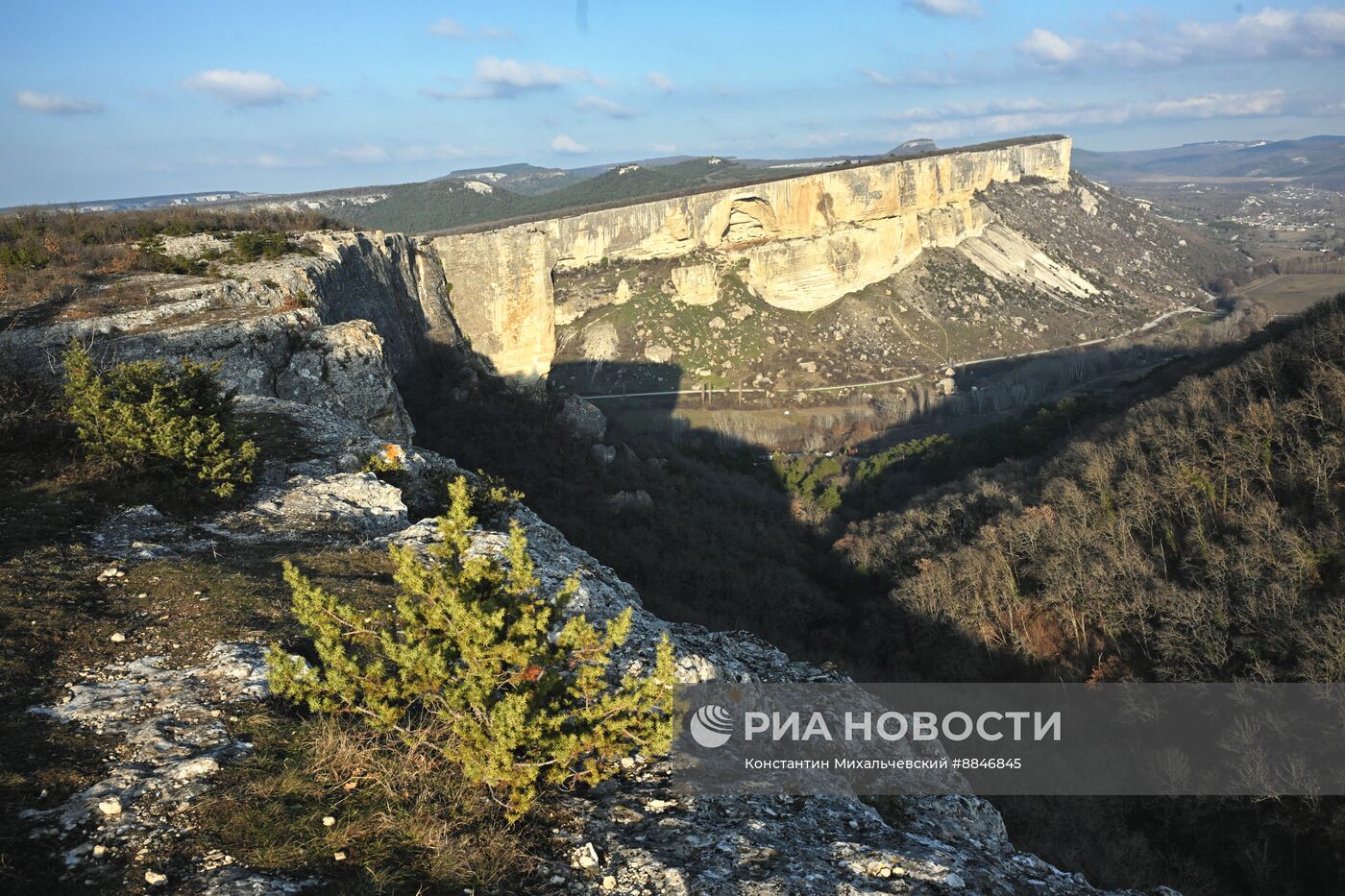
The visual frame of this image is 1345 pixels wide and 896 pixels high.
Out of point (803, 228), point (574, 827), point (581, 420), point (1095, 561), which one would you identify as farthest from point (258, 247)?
point (803, 228)

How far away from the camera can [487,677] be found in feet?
14.1

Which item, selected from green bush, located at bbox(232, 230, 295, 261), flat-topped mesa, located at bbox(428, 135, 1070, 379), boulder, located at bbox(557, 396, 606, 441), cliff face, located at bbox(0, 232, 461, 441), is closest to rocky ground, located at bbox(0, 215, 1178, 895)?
cliff face, located at bbox(0, 232, 461, 441)

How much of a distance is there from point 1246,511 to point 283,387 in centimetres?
2853

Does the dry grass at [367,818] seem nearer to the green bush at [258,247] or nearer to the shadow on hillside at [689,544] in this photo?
the shadow on hillside at [689,544]

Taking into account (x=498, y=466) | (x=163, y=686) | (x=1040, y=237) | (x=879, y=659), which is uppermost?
(x=1040, y=237)

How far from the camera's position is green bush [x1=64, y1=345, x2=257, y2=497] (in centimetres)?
840

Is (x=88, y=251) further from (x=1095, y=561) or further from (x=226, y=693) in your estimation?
(x=1095, y=561)

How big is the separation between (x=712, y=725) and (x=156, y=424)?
22.7 ft

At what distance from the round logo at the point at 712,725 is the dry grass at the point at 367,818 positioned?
207cm

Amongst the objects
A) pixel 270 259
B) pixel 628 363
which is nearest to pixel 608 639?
pixel 270 259

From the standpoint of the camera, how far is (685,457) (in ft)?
155

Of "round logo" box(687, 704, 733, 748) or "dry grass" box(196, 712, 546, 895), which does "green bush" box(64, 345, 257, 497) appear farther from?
"round logo" box(687, 704, 733, 748)

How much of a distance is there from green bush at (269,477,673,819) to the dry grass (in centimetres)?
16

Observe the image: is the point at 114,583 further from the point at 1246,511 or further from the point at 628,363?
the point at 628,363
